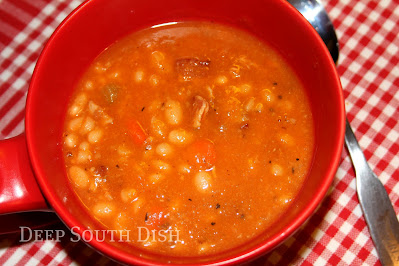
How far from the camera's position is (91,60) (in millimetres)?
2240

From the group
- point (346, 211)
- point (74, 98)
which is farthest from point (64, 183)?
point (346, 211)

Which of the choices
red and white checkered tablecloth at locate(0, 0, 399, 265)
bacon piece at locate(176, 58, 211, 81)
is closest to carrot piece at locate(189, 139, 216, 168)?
bacon piece at locate(176, 58, 211, 81)

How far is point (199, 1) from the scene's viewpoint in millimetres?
2201

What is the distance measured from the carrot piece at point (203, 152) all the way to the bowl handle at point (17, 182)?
1.97 ft

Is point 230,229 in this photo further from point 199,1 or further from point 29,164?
point 199,1

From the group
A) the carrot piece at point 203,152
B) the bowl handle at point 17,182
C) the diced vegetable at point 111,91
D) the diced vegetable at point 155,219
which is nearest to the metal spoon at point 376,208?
the carrot piece at point 203,152

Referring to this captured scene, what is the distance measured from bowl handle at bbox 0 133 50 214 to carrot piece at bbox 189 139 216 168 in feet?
1.97

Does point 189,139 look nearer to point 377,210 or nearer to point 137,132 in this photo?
point 137,132

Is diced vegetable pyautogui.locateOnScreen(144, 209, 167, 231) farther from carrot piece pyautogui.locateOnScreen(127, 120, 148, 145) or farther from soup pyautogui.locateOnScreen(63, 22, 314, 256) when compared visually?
carrot piece pyautogui.locateOnScreen(127, 120, 148, 145)

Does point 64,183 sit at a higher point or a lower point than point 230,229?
higher

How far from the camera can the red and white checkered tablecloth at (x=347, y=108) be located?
90.0 inches

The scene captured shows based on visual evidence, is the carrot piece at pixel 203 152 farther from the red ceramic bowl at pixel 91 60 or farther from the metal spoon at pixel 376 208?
the metal spoon at pixel 376 208

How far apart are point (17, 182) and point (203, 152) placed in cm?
71

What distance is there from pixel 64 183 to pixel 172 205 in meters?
0.44
